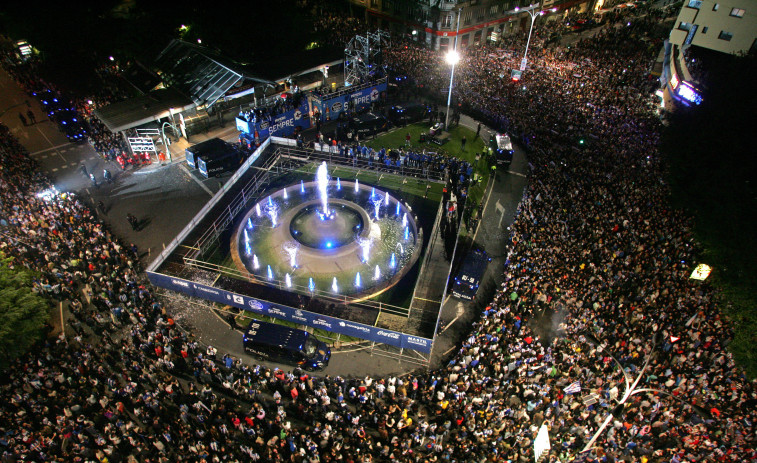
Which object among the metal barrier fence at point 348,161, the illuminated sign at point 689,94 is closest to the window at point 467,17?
the illuminated sign at point 689,94

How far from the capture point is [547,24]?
73750 mm

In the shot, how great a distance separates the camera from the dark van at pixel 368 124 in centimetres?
4375

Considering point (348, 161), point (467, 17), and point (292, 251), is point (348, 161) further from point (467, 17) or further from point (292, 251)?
point (467, 17)

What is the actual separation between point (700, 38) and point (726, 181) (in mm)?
35034

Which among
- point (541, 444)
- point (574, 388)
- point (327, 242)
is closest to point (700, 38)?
point (574, 388)

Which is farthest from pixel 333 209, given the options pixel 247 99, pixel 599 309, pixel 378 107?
pixel 247 99

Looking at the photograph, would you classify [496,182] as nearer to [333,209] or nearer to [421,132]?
[421,132]

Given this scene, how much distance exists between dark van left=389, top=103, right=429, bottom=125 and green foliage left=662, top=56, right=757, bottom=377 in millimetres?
24178

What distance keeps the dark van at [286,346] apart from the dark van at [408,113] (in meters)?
30.0

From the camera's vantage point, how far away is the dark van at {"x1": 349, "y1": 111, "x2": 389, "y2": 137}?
43750 mm

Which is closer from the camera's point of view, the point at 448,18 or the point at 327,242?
the point at 327,242

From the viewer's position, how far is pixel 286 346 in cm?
2180

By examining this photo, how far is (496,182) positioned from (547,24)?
169 ft

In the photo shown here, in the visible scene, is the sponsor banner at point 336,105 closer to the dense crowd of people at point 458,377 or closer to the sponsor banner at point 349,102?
the sponsor banner at point 349,102
